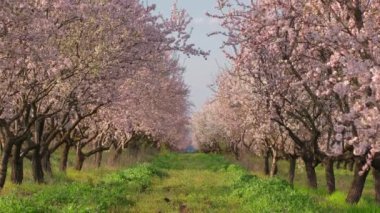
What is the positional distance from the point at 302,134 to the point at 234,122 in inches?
707

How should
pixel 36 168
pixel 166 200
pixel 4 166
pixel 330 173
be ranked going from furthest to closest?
pixel 36 168 → pixel 330 173 → pixel 4 166 → pixel 166 200

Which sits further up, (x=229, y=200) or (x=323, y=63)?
(x=323, y=63)

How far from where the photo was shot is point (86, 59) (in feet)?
64.6

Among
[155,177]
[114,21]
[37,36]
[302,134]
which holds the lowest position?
[155,177]

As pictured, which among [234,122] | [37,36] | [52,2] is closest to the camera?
[37,36]

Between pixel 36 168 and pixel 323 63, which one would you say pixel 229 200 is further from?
pixel 36 168

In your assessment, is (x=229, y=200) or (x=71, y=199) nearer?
(x=71, y=199)

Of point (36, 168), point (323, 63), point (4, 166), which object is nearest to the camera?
point (323, 63)

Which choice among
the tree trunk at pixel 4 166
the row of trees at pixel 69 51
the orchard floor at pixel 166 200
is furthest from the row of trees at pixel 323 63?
→ the tree trunk at pixel 4 166

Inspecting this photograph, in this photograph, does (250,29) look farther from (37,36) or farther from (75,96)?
(75,96)

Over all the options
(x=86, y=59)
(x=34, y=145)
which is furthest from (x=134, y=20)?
(x=34, y=145)

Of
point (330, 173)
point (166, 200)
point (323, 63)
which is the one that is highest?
point (323, 63)

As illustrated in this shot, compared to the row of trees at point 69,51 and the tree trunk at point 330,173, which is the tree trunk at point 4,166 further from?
the tree trunk at point 330,173

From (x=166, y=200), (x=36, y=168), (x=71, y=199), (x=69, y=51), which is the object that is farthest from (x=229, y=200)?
(x=36, y=168)
